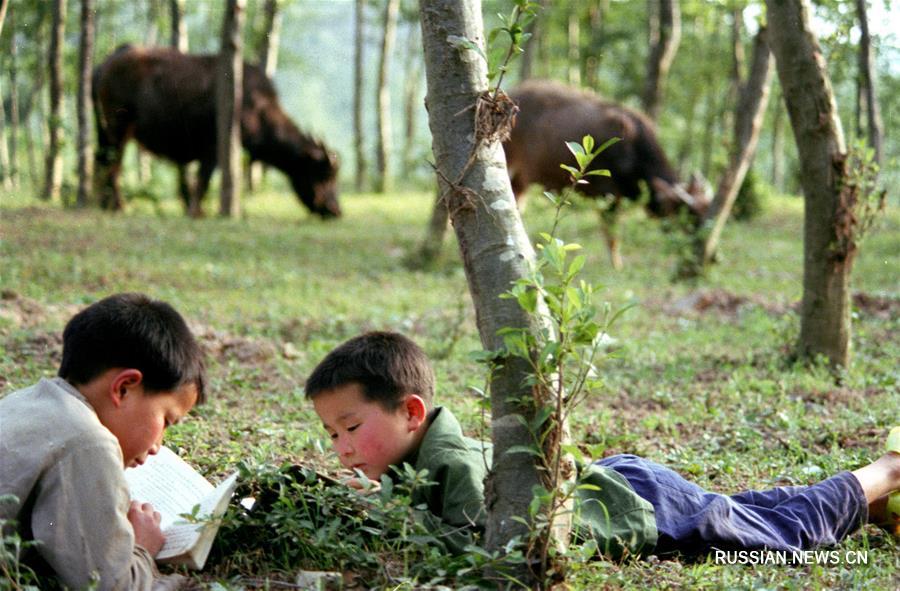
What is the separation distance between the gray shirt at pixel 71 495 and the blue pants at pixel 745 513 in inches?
65.5

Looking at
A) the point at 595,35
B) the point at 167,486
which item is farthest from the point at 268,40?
the point at 167,486

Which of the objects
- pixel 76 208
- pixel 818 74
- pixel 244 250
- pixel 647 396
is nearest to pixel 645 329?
pixel 647 396

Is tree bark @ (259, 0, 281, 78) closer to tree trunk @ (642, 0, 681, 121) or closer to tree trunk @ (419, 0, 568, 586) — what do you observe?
tree trunk @ (642, 0, 681, 121)

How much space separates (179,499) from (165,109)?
12380 mm

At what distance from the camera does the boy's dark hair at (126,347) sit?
3025 millimetres

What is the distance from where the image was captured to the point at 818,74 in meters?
5.88

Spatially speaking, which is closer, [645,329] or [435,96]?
[435,96]

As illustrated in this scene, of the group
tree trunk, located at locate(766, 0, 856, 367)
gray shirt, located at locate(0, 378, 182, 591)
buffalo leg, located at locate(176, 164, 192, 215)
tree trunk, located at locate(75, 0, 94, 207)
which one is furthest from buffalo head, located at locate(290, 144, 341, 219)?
gray shirt, located at locate(0, 378, 182, 591)

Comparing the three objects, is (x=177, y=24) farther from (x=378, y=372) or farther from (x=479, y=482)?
(x=479, y=482)

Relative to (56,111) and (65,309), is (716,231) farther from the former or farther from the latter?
(56,111)

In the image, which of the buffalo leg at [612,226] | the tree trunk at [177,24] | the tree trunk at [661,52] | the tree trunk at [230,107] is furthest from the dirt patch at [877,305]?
the tree trunk at [177,24]

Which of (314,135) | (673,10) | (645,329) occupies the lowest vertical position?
(645,329)

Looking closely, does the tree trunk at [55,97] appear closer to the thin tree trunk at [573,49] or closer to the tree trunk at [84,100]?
the tree trunk at [84,100]

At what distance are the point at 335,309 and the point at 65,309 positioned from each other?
2072 millimetres
